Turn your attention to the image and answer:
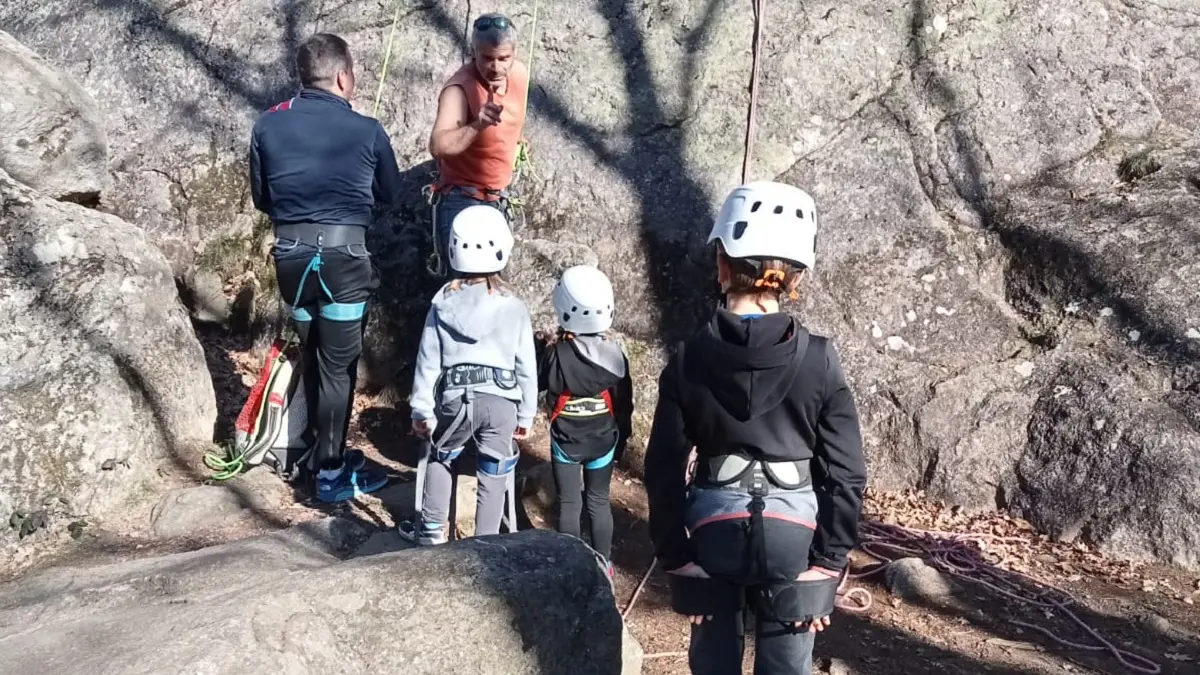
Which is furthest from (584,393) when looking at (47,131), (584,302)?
(47,131)

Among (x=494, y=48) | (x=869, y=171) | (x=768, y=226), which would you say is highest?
(x=494, y=48)

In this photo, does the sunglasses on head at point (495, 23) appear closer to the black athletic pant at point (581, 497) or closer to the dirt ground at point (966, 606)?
the black athletic pant at point (581, 497)

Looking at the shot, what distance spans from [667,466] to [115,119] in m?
6.49

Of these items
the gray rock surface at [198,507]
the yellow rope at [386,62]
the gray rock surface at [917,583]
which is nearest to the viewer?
the gray rock surface at [917,583]

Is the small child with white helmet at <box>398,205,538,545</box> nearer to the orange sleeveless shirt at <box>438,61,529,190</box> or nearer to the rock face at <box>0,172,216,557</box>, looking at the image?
the orange sleeveless shirt at <box>438,61,529,190</box>

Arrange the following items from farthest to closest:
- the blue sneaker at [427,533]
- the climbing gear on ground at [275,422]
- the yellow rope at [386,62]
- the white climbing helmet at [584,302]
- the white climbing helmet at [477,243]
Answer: the yellow rope at [386,62] < the climbing gear on ground at [275,422] < the blue sneaker at [427,533] < the white climbing helmet at [584,302] < the white climbing helmet at [477,243]

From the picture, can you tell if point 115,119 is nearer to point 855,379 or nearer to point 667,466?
point 855,379

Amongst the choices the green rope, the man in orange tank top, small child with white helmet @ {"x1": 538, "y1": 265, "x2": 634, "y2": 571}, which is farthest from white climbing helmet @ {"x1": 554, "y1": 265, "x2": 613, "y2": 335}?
the green rope

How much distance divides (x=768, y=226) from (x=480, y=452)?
2129mm

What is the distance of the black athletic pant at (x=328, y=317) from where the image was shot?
5551mm

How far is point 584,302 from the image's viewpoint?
4.73 metres

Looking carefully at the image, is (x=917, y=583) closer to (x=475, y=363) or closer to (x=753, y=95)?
(x=475, y=363)

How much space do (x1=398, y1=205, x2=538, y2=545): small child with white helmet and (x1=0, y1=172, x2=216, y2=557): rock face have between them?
1952 mm

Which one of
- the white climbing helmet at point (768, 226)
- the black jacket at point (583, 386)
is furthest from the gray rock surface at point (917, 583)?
the white climbing helmet at point (768, 226)
